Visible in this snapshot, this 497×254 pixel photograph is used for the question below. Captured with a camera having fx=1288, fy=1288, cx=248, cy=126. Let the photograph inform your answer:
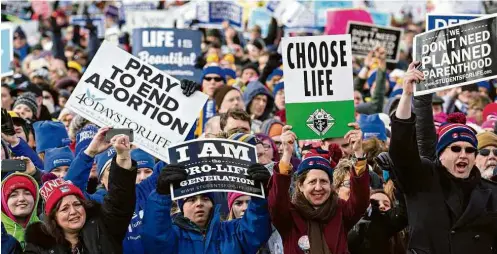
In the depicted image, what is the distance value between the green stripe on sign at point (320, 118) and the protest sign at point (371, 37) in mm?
7486

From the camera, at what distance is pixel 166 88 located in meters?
9.55

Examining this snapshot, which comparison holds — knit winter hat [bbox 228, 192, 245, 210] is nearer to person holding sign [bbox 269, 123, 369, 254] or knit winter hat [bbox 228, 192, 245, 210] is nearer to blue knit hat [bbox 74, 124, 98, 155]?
person holding sign [bbox 269, 123, 369, 254]

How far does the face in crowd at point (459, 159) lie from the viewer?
Result: 8.02 meters

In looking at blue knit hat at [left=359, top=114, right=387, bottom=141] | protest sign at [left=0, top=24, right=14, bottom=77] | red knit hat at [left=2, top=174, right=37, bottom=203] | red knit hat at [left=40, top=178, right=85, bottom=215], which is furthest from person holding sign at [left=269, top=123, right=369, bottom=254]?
protest sign at [left=0, top=24, right=14, bottom=77]

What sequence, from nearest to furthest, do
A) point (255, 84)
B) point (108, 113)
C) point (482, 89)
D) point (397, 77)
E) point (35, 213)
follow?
point (35, 213) < point (108, 113) < point (255, 84) < point (482, 89) < point (397, 77)

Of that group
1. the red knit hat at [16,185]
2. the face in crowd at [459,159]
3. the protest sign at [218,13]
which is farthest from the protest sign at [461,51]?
the protest sign at [218,13]

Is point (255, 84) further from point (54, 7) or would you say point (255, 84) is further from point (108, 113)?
point (54, 7)

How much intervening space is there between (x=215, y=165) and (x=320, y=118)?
32.5 inches

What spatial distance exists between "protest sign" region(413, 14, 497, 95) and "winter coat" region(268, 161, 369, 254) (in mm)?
1232

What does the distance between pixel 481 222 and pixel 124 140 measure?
2273 millimetres

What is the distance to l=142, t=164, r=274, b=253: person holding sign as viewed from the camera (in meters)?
7.97

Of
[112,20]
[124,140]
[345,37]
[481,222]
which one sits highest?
[112,20]

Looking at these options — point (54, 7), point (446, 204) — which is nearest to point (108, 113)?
point (446, 204)

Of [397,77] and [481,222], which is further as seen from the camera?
[397,77]
